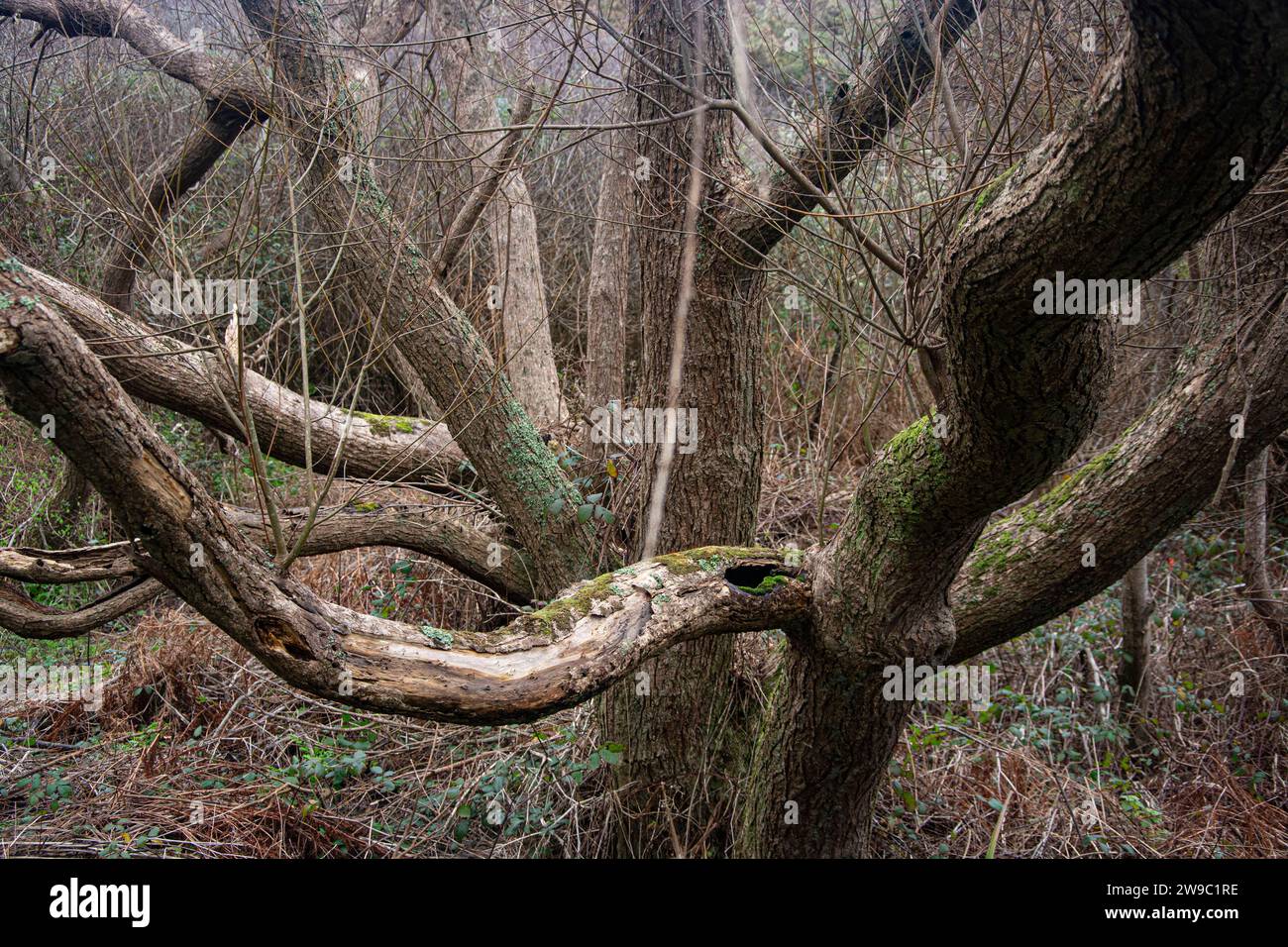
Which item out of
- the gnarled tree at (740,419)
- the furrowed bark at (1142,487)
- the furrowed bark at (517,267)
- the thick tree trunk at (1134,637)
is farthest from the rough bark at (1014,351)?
the furrowed bark at (517,267)

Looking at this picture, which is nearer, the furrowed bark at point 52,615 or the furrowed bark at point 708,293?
the furrowed bark at point 52,615

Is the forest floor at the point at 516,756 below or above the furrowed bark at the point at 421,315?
below

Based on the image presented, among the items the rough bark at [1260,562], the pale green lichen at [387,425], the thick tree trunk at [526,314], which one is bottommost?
the rough bark at [1260,562]

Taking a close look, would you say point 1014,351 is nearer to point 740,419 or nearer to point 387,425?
point 740,419

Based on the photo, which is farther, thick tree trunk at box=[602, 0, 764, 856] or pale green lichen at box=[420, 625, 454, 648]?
thick tree trunk at box=[602, 0, 764, 856]

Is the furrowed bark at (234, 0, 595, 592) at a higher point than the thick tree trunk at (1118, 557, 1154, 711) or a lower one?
higher

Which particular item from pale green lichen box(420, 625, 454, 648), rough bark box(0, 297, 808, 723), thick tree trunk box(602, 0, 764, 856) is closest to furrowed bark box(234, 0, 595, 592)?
thick tree trunk box(602, 0, 764, 856)

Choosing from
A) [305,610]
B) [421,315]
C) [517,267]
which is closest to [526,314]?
[517,267]

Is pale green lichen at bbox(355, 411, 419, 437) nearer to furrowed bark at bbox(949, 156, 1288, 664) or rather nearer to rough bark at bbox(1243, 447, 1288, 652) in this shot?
furrowed bark at bbox(949, 156, 1288, 664)

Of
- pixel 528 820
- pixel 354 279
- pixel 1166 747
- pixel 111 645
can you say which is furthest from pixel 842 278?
pixel 111 645

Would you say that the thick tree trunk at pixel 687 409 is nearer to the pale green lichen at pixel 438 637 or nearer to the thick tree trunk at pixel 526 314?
the pale green lichen at pixel 438 637

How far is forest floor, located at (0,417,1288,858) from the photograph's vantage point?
13.4 feet

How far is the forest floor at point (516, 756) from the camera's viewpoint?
4.08 m
